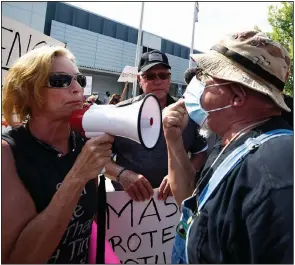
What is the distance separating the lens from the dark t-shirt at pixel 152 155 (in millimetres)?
2729

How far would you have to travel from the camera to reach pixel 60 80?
1.77 meters

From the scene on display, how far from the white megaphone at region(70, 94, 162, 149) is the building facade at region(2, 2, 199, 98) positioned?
79.9 ft

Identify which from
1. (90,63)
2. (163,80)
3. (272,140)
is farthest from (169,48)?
(272,140)

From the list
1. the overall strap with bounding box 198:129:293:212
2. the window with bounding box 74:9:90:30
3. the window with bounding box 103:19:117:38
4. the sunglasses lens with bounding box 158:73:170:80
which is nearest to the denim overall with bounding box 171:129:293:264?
the overall strap with bounding box 198:129:293:212

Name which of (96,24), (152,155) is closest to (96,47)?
(96,24)

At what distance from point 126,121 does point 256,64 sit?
66cm

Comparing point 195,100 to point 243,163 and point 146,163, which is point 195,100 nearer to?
point 243,163

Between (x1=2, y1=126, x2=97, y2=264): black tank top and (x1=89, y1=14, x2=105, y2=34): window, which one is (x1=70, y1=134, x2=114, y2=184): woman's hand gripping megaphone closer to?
(x1=2, y1=126, x2=97, y2=264): black tank top

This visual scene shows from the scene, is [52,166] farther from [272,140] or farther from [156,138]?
[272,140]

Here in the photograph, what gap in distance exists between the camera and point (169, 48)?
36438mm

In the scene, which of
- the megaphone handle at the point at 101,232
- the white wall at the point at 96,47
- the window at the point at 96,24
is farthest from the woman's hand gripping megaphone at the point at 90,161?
the window at the point at 96,24

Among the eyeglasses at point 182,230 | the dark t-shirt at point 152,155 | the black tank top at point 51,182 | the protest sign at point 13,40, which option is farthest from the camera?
the protest sign at point 13,40

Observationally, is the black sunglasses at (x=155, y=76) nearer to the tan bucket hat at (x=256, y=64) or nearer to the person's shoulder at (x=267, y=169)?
the tan bucket hat at (x=256, y=64)

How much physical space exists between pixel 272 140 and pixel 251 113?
253 mm
